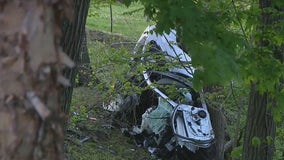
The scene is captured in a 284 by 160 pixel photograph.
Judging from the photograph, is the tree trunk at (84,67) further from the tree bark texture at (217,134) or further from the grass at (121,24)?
the tree bark texture at (217,134)

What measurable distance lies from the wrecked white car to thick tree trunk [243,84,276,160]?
200cm

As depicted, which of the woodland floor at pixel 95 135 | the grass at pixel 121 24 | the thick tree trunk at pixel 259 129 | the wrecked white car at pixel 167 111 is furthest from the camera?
the grass at pixel 121 24

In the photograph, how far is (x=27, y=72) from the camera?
163 centimetres

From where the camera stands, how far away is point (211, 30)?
4.19 metres

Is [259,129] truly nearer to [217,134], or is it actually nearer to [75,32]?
[75,32]

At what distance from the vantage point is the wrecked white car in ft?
27.7

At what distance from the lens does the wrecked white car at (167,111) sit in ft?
27.7

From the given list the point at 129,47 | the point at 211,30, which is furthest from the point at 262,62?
the point at 129,47

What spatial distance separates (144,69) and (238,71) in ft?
13.1

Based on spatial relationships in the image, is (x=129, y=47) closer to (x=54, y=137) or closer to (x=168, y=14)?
(x=168, y=14)

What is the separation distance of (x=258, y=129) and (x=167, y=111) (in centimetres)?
335

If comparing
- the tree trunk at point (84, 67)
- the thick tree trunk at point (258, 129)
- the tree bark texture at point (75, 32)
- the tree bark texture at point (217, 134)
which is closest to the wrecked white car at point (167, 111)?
the tree bark texture at point (217, 134)

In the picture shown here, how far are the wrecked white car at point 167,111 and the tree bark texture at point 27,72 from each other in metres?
6.28

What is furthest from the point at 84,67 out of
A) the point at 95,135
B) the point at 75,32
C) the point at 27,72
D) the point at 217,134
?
the point at 27,72
